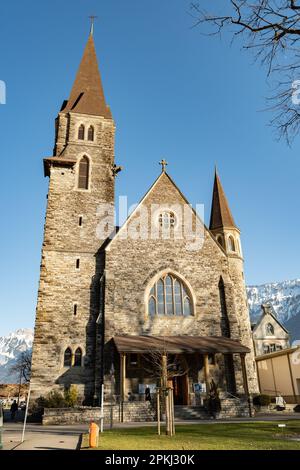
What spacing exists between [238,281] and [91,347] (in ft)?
38.5

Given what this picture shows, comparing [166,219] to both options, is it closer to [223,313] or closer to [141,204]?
[141,204]

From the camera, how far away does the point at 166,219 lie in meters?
26.3

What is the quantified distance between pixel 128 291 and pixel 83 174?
33.7 feet

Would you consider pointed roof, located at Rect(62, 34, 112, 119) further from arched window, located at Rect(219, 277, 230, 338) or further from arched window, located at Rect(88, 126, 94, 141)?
arched window, located at Rect(219, 277, 230, 338)

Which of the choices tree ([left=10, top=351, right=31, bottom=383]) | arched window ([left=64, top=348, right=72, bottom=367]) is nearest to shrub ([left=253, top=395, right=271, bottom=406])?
arched window ([left=64, top=348, right=72, bottom=367])

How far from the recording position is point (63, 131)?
2944 centimetres

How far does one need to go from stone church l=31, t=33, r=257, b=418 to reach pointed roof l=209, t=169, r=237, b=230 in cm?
12

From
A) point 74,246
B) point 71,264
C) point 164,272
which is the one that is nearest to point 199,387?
point 164,272

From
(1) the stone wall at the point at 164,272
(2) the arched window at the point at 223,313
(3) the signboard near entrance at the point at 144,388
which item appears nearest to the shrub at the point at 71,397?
(1) the stone wall at the point at 164,272

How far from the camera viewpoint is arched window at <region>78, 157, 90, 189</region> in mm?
27750

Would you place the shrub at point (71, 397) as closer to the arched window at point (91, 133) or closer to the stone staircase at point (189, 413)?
the stone staircase at point (189, 413)
